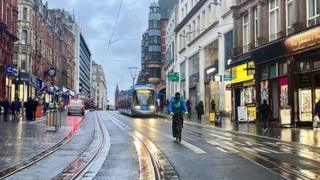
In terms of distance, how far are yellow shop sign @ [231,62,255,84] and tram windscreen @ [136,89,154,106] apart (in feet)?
41.3

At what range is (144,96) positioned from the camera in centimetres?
5797


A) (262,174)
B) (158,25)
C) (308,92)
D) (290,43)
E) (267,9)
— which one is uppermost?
(158,25)

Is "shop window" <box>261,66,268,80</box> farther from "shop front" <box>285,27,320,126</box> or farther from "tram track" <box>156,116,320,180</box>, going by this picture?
"tram track" <box>156,116,320,180</box>

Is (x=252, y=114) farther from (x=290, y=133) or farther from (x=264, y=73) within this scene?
(x=290, y=133)

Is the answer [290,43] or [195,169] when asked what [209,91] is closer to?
[290,43]

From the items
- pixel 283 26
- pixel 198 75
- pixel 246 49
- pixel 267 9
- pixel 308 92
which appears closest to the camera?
pixel 308 92

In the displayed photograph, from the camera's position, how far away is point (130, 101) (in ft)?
199

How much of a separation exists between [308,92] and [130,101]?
2999cm

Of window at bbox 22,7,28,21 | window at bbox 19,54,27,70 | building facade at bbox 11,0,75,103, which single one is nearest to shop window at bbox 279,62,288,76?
building facade at bbox 11,0,75,103

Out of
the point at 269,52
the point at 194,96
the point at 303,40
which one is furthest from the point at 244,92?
the point at 194,96

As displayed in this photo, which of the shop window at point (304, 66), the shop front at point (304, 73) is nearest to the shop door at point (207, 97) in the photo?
the shop front at point (304, 73)

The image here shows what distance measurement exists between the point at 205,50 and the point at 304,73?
30.5 metres

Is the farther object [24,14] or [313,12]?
[24,14]

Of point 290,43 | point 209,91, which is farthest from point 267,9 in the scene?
point 209,91
